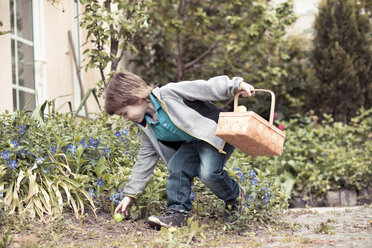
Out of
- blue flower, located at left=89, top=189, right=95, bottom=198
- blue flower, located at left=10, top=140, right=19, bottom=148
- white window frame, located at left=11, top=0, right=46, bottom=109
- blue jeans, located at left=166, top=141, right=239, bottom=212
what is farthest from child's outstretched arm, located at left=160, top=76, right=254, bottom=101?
white window frame, located at left=11, top=0, right=46, bottom=109

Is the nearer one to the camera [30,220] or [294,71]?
[30,220]

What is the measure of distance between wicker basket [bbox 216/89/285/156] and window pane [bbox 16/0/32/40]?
2.92 metres

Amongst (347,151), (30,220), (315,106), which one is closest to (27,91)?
(30,220)

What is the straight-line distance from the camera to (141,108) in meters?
2.88

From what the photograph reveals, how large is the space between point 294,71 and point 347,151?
2.28 meters

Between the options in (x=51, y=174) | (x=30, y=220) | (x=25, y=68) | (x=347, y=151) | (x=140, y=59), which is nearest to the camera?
(x=30, y=220)

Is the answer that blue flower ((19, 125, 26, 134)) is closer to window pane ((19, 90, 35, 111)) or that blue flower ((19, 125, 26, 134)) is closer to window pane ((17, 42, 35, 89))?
window pane ((19, 90, 35, 111))

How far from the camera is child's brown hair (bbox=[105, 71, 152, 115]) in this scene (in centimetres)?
282

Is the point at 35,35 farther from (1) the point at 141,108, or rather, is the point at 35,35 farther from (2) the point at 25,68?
(1) the point at 141,108

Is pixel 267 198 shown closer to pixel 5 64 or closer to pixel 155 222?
pixel 155 222

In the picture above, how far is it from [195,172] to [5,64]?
2.27 meters

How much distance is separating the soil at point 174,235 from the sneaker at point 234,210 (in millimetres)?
118

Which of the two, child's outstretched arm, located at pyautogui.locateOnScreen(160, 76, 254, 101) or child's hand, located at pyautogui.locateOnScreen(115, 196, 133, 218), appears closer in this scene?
child's outstretched arm, located at pyautogui.locateOnScreen(160, 76, 254, 101)

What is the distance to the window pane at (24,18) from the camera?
473cm
